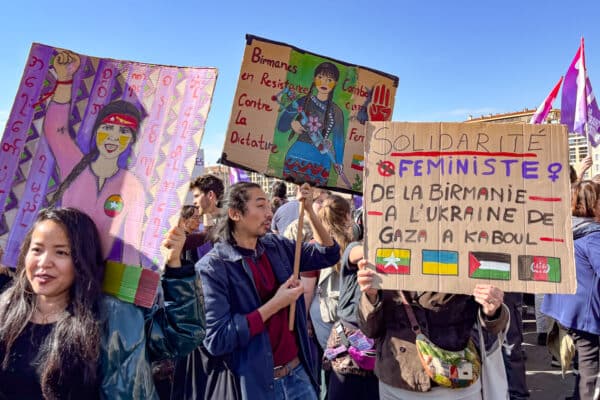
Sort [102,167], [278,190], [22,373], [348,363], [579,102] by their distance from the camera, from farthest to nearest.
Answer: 1. [278,190]
2. [579,102]
3. [348,363]
4. [102,167]
5. [22,373]

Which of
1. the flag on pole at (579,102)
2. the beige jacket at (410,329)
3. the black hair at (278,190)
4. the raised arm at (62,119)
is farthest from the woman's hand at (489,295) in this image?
the black hair at (278,190)

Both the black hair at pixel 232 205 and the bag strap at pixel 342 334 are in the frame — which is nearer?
the black hair at pixel 232 205

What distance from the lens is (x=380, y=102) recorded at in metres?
3.19

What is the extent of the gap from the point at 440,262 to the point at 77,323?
1.58 metres

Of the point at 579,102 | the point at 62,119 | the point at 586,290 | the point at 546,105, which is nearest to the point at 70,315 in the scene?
the point at 62,119

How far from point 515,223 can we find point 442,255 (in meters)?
0.37

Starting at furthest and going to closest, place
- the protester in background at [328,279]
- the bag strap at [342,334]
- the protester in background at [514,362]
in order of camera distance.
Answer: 1. the protester in background at [514,362]
2. the protester in background at [328,279]
3. the bag strap at [342,334]

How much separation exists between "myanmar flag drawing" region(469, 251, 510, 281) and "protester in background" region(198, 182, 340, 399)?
983 mm

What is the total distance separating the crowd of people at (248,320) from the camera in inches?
68.7

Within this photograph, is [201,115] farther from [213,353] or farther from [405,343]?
[405,343]

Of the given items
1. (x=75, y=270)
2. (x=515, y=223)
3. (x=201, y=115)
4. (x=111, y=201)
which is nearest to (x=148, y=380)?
(x=75, y=270)

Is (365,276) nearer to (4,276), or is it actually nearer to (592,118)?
(4,276)

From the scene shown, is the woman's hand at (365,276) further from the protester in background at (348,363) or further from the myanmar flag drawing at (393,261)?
the protester in background at (348,363)

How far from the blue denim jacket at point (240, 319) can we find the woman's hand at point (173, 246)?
61 cm
